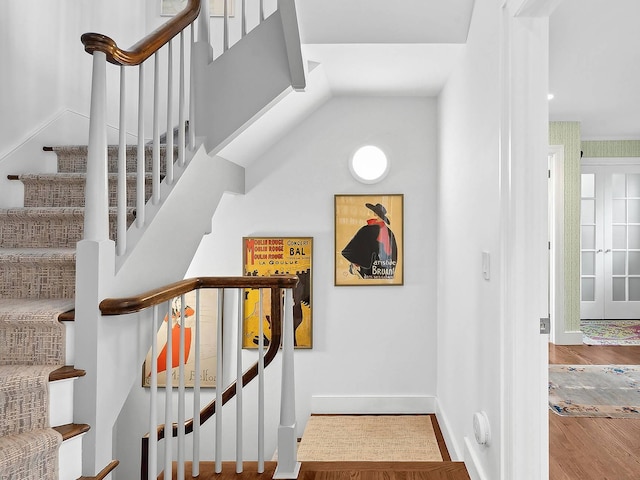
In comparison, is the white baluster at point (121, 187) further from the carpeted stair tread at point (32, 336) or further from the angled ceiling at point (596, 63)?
the angled ceiling at point (596, 63)

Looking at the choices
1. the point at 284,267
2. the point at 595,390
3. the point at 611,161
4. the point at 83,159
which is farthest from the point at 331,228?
the point at 611,161

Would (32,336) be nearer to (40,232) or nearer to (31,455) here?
(31,455)

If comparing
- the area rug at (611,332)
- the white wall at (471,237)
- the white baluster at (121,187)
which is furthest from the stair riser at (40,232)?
the area rug at (611,332)

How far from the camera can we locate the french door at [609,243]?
5922 mm

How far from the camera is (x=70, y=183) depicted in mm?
2283

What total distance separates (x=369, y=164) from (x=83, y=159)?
1.93 m

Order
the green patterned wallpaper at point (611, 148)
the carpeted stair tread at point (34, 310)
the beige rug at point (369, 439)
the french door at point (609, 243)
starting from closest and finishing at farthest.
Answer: the carpeted stair tread at point (34, 310) < the beige rug at point (369, 439) < the green patterned wallpaper at point (611, 148) < the french door at point (609, 243)

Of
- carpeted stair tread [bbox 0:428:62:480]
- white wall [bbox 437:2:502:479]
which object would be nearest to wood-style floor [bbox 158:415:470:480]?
white wall [bbox 437:2:502:479]

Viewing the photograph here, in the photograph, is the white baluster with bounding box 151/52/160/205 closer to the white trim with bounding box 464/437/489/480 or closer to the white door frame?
the white door frame

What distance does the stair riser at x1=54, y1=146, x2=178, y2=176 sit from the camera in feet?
8.19

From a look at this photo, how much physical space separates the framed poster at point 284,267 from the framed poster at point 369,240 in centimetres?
25

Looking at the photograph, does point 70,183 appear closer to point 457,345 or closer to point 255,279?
point 255,279

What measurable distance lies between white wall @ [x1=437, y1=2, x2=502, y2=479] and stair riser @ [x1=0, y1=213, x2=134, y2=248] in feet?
5.44

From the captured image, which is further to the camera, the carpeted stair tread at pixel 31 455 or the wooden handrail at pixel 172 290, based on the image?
the wooden handrail at pixel 172 290
